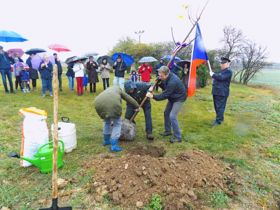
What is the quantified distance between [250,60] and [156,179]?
1067 inches

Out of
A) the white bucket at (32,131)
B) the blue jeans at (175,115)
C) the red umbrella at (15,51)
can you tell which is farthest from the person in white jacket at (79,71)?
the white bucket at (32,131)

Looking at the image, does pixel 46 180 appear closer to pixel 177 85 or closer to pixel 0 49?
pixel 177 85

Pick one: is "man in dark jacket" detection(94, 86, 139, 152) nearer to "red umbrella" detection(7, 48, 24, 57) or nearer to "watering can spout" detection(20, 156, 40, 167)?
"watering can spout" detection(20, 156, 40, 167)

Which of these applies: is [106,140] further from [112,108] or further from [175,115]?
[175,115]

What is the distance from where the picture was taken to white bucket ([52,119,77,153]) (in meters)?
4.95

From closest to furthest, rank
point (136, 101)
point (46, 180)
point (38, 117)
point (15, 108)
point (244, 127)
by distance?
point (46, 180) < point (38, 117) < point (136, 101) < point (244, 127) < point (15, 108)

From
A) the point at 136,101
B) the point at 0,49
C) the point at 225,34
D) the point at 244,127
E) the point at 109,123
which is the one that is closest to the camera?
the point at 109,123

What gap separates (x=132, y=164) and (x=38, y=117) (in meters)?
1.84

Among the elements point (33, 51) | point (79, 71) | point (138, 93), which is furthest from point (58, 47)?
point (138, 93)

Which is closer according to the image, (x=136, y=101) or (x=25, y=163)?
(x=25, y=163)

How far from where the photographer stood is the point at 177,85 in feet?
18.6

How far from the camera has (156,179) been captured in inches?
155

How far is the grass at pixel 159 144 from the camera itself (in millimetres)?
3906

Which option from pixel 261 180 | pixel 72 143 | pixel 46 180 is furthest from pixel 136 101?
pixel 261 180
